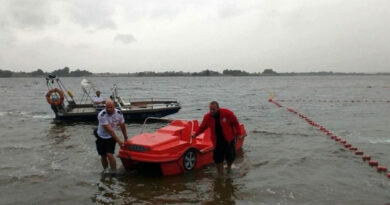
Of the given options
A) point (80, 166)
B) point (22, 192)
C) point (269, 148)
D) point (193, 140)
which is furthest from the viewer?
point (269, 148)

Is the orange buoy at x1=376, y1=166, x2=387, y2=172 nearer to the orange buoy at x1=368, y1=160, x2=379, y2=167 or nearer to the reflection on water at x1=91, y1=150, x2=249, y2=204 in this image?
the orange buoy at x1=368, y1=160, x2=379, y2=167

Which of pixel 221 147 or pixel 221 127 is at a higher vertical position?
pixel 221 127

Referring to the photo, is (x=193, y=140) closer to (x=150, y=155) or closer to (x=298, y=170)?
(x=150, y=155)

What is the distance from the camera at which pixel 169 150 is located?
840 cm

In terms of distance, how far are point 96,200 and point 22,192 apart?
178cm

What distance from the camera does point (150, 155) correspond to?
8227 millimetres

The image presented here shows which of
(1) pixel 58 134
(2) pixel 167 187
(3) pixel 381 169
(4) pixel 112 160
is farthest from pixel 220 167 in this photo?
(1) pixel 58 134

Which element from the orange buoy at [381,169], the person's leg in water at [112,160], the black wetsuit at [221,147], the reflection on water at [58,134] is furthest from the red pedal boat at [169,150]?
the reflection on water at [58,134]

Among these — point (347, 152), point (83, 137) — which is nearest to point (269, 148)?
point (347, 152)

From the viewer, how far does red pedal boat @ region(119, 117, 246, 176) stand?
8281 millimetres

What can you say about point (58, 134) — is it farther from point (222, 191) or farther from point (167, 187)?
point (222, 191)

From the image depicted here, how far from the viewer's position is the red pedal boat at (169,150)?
27.2ft

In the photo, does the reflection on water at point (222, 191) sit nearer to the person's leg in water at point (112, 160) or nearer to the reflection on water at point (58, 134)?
the person's leg in water at point (112, 160)

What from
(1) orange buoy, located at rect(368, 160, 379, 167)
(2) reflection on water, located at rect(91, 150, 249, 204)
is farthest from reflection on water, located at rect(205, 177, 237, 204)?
(1) orange buoy, located at rect(368, 160, 379, 167)
